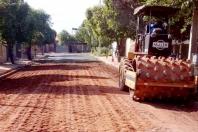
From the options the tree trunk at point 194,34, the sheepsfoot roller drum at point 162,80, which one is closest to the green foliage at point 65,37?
the tree trunk at point 194,34

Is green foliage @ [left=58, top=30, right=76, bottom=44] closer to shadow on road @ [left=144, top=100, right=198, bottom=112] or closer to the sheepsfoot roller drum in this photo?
shadow on road @ [left=144, top=100, right=198, bottom=112]

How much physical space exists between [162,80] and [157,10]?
3608 millimetres

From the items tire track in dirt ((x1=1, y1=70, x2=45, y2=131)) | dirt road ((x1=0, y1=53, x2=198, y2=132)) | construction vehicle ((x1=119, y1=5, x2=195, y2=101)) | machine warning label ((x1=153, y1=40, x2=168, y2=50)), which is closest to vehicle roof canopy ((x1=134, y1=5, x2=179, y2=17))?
machine warning label ((x1=153, y1=40, x2=168, y2=50))

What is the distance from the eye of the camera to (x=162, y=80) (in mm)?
13133

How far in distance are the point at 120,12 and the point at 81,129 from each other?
24021 mm

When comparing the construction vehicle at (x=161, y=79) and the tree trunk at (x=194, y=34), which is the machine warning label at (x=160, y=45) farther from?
the tree trunk at (x=194, y=34)

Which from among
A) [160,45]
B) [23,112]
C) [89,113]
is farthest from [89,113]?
[160,45]

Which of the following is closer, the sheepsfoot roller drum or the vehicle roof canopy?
the sheepsfoot roller drum

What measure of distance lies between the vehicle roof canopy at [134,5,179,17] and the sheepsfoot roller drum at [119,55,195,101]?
2.65 metres

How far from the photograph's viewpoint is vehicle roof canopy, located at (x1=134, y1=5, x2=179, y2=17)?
15367mm

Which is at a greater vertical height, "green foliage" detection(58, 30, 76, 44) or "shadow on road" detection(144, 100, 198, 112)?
"green foliage" detection(58, 30, 76, 44)

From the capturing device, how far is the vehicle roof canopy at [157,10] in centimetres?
1537

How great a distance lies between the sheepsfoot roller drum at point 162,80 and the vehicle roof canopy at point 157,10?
Result: 2655 mm

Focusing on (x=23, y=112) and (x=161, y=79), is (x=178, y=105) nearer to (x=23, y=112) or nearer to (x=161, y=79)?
(x=161, y=79)
